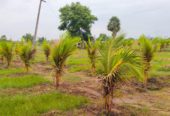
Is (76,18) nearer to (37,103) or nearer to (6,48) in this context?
(6,48)

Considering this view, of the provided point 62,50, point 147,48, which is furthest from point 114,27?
point 147,48

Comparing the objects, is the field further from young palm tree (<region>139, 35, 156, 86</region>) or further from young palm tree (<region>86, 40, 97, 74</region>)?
young palm tree (<region>86, 40, 97, 74</region>)

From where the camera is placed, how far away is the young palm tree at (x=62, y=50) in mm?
12453

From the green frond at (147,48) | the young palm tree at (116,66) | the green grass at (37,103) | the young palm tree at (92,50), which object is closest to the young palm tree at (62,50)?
the green grass at (37,103)

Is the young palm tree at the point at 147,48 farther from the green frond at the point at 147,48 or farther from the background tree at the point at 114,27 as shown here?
the background tree at the point at 114,27

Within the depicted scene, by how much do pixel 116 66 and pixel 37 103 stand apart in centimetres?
285

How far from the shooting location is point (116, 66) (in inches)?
353

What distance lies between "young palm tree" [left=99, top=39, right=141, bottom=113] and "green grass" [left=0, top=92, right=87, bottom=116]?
1499mm

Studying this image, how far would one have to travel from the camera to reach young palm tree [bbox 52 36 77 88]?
12.5 m

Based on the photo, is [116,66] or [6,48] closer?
[116,66]

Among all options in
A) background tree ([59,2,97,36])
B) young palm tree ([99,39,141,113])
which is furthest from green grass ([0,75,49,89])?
background tree ([59,2,97,36])

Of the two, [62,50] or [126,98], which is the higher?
[62,50]

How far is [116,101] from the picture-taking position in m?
11.9

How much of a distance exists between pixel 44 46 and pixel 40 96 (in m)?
16.7
